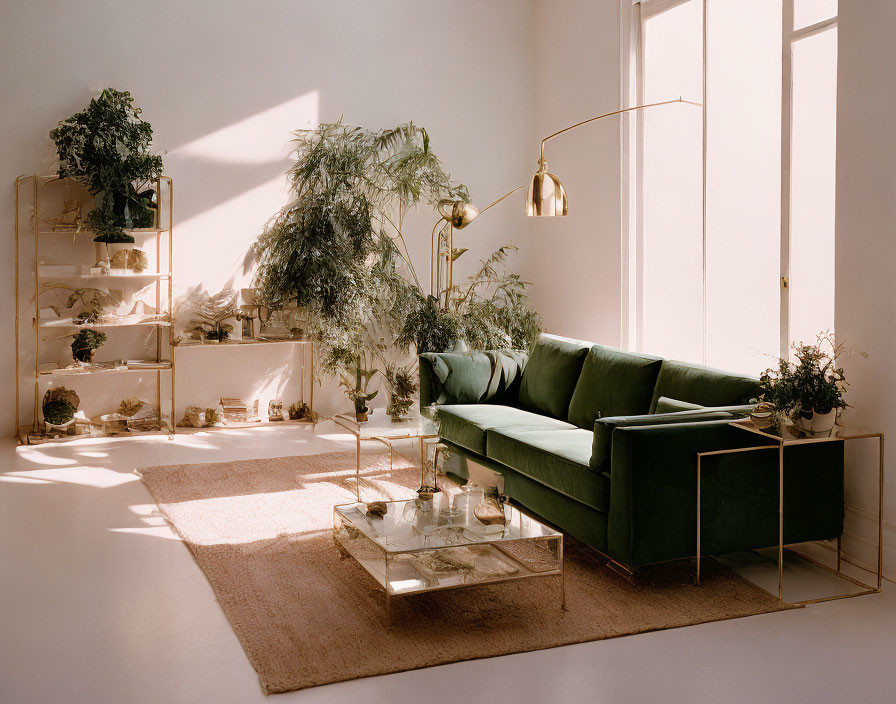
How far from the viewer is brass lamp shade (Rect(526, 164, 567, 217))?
15.5 ft

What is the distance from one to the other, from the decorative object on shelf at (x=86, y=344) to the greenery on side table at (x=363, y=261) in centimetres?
123

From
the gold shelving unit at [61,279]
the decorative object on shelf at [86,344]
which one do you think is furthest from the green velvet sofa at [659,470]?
the decorative object on shelf at [86,344]

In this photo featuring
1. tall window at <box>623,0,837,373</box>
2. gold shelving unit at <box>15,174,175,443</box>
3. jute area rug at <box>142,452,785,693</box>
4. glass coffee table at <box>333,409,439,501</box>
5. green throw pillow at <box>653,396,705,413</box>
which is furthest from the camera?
gold shelving unit at <box>15,174,175,443</box>

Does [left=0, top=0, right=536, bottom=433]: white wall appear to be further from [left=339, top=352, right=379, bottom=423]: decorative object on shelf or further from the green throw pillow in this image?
the green throw pillow

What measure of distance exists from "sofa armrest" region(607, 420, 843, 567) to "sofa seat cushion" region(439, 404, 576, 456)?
1.38 metres

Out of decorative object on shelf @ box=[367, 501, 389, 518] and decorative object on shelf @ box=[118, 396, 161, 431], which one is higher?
decorative object on shelf @ box=[118, 396, 161, 431]

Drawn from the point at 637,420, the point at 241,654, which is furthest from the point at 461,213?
the point at 241,654

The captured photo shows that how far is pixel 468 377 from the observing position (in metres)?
5.79

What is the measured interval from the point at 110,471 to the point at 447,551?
3.01 meters

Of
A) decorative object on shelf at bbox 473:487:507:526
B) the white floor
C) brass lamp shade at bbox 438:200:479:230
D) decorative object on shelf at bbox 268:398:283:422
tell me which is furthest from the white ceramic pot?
decorative object on shelf at bbox 268:398:283:422

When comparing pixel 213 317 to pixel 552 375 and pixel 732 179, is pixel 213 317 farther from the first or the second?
pixel 732 179

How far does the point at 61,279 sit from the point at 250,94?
203 cm

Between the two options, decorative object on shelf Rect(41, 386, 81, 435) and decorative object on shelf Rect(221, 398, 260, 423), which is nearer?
decorative object on shelf Rect(41, 386, 81, 435)

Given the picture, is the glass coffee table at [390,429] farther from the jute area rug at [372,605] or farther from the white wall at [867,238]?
the white wall at [867,238]
